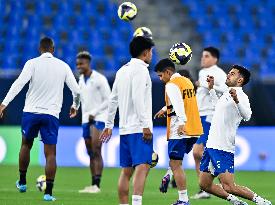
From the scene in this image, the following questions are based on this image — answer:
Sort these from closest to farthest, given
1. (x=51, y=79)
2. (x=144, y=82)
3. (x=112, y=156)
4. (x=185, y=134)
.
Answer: (x=144, y=82) < (x=185, y=134) < (x=51, y=79) < (x=112, y=156)

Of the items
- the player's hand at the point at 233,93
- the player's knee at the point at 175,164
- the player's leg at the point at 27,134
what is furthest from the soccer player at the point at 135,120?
the player's leg at the point at 27,134

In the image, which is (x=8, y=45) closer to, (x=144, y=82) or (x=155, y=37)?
(x=155, y=37)

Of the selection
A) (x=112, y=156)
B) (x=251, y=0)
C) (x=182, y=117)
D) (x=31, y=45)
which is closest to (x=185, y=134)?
(x=182, y=117)

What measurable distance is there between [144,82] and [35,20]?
17.7 meters

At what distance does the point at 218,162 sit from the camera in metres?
10.7

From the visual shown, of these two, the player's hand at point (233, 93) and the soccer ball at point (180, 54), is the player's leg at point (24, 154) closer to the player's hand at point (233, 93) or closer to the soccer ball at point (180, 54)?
the soccer ball at point (180, 54)

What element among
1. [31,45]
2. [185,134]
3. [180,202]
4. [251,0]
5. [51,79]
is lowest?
[180,202]

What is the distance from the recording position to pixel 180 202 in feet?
37.6

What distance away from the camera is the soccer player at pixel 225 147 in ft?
35.3

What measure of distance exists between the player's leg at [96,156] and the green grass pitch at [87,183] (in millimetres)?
265

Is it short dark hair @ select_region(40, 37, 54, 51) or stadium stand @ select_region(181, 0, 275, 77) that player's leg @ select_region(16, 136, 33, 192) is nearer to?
short dark hair @ select_region(40, 37, 54, 51)

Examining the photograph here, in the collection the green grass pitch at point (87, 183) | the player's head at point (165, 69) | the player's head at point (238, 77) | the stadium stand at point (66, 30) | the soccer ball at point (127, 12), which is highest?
the stadium stand at point (66, 30)

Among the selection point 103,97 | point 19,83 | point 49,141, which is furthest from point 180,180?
point 103,97

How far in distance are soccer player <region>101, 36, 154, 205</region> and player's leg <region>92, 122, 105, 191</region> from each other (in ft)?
14.7
